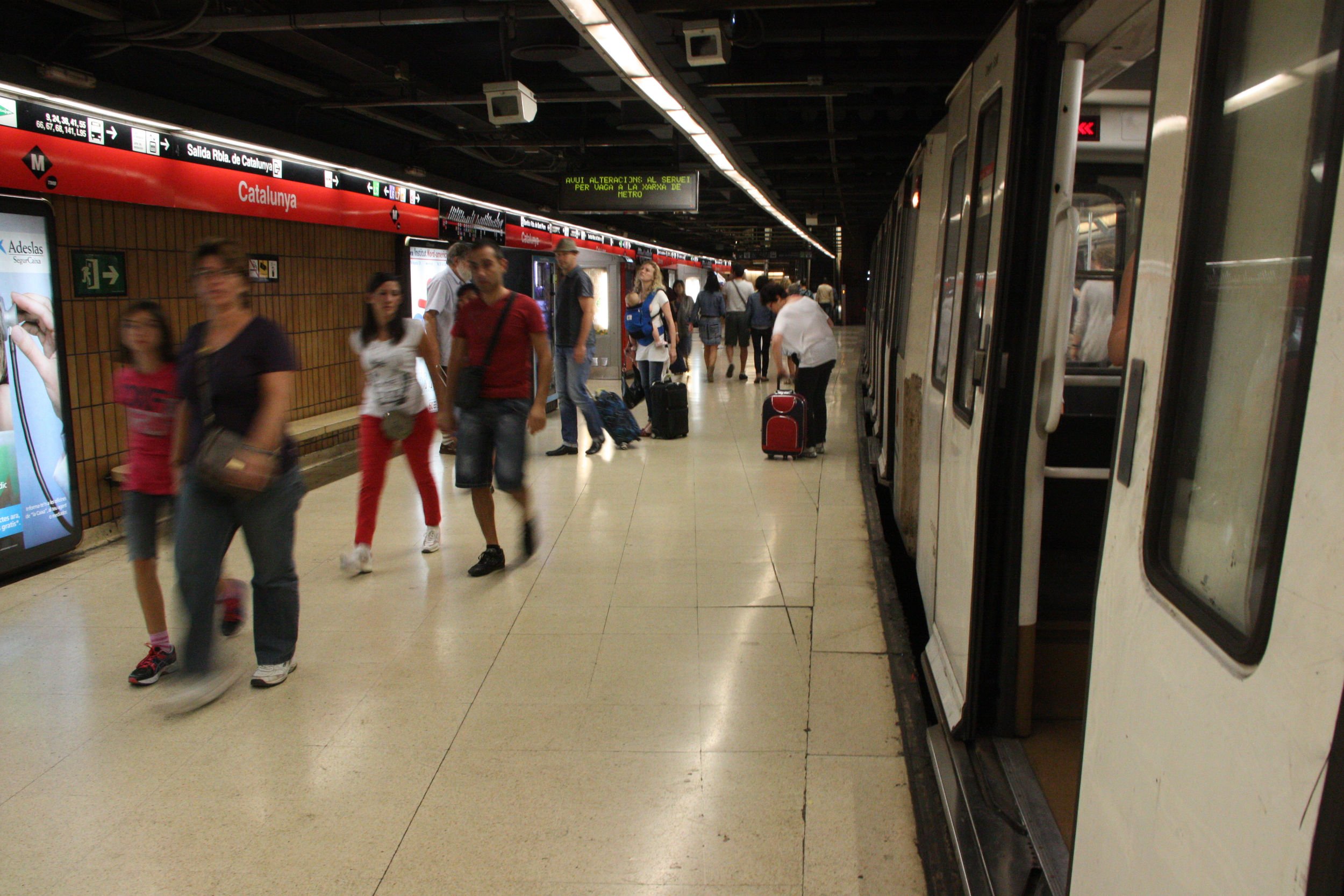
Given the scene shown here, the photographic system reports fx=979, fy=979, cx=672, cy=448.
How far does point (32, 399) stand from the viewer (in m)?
5.27

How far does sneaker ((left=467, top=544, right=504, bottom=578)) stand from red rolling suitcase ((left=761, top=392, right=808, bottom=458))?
349 cm

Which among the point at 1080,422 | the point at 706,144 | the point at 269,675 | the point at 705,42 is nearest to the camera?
the point at 269,675

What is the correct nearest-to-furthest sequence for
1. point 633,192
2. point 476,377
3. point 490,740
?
point 490,740 → point 476,377 → point 633,192

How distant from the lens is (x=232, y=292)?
3338 mm

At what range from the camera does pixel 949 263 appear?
404 centimetres

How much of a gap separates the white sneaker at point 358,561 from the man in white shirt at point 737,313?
1039 centimetres

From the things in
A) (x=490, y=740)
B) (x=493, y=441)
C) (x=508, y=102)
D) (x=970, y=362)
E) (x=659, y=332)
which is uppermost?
(x=508, y=102)

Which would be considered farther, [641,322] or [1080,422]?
[641,322]

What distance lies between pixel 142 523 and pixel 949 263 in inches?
131

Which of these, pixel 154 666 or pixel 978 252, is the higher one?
pixel 978 252

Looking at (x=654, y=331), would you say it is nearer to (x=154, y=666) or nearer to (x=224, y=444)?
(x=154, y=666)

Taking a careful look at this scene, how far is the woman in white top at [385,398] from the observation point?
488cm

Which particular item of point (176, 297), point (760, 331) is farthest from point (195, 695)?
point (760, 331)

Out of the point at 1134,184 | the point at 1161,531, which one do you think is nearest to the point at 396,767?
the point at 1161,531
